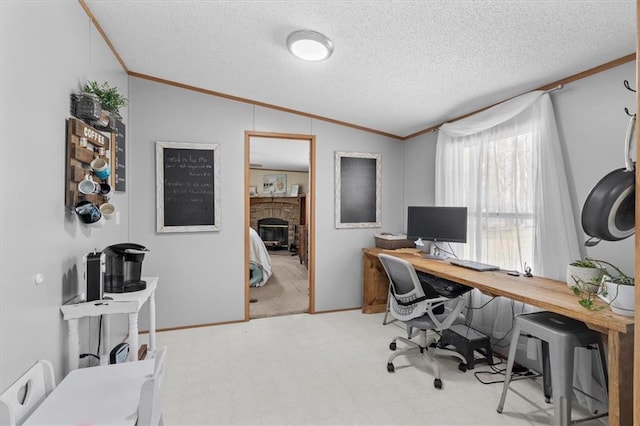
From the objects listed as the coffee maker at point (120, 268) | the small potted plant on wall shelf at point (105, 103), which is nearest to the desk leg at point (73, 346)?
the coffee maker at point (120, 268)

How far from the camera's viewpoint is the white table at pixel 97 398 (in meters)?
1.16

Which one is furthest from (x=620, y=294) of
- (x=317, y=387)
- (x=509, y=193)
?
(x=317, y=387)

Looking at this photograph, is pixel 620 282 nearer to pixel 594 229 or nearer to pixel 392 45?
pixel 594 229

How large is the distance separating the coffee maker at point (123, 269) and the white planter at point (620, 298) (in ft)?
8.83

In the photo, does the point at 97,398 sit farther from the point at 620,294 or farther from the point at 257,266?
the point at 257,266

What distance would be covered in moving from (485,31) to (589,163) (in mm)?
1128

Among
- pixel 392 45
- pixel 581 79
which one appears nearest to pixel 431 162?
pixel 581 79

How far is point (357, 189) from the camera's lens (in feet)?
12.7

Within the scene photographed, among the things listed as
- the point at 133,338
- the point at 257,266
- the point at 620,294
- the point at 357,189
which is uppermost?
the point at 357,189

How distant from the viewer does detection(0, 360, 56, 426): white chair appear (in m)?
1.13

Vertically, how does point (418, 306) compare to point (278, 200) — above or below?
below

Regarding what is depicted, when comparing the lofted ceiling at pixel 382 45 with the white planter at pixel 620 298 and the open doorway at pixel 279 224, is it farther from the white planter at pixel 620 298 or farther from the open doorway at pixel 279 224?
the white planter at pixel 620 298

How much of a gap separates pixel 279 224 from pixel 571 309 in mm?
7578

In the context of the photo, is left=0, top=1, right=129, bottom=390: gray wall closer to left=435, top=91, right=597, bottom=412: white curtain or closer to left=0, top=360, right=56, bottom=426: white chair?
left=0, top=360, right=56, bottom=426: white chair
